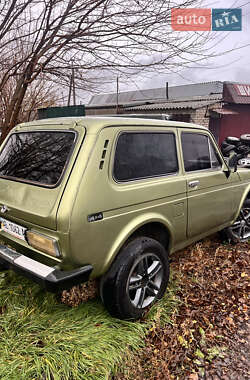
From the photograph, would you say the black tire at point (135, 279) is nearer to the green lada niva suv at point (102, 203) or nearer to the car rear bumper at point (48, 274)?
the green lada niva suv at point (102, 203)

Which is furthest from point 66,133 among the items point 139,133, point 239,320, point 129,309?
point 239,320

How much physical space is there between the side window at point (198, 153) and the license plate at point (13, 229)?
180 centimetres

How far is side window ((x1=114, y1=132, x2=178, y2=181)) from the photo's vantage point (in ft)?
7.25

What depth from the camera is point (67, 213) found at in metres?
1.79

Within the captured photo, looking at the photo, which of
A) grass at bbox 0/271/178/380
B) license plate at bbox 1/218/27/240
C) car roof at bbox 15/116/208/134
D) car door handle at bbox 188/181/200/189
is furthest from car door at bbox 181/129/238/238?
license plate at bbox 1/218/27/240

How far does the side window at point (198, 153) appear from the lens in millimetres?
2900

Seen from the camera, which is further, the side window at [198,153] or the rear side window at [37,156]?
the side window at [198,153]

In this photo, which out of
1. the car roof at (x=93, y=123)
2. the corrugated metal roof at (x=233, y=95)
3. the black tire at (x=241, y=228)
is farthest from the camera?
the corrugated metal roof at (x=233, y=95)

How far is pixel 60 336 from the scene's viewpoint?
210 centimetres

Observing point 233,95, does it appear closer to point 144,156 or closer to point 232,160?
point 232,160

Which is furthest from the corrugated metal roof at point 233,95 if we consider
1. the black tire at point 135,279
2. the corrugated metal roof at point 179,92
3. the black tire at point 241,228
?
the black tire at point 135,279

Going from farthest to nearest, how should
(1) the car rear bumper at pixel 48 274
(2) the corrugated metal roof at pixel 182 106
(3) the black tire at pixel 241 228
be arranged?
(2) the corrugated metal roof at pixel 182 106
(3) the black tire at pixel 241 228
(1) the car rear bumper at pixel 48 274

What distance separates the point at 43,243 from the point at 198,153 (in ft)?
6.82

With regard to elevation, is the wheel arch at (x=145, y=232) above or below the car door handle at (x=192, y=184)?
below
